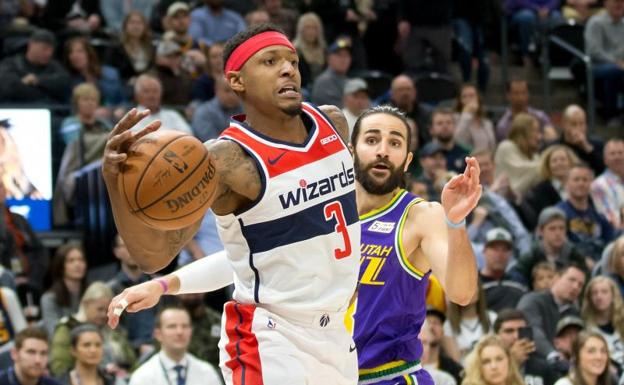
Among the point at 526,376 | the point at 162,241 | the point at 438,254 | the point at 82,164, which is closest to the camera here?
the point at 162,241

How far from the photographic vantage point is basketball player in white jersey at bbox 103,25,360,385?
18.5ft

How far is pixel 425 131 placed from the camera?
14180 mm

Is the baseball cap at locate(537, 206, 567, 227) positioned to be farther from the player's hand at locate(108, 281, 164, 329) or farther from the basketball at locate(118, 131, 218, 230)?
the basketball at locate(118, 131, 218, 230)

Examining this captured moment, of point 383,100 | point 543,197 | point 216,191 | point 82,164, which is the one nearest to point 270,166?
point 216,191

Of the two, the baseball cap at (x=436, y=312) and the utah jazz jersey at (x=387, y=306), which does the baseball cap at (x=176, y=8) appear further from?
the utah jazz jersey at (x=387, y=306)

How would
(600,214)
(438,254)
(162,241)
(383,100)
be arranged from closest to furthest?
(162,241) → (438,254) → (600,214) → (383,100)

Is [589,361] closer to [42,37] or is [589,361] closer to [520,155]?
[520,155]

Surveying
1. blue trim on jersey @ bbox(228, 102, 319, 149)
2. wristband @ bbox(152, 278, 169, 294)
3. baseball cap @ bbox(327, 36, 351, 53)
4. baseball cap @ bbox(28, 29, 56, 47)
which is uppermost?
baseball cap @ bbox(28, 29, 56, 47)

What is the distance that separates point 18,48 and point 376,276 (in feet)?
27.6

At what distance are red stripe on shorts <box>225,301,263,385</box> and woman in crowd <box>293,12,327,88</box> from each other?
8778mm

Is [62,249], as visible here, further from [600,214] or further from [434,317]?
[600,214]

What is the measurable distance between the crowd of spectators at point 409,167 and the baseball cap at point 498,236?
0.09 feet

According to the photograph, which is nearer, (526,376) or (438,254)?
(438,254)

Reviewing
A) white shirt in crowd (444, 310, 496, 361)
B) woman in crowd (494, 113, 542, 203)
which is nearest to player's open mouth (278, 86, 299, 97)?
white shirt in crowd (444, 310, 496, 361)
